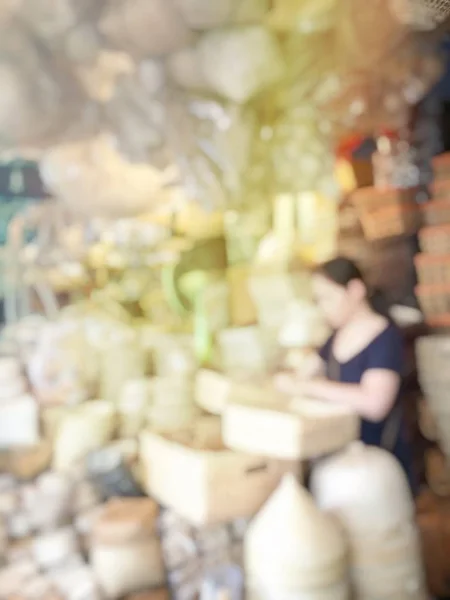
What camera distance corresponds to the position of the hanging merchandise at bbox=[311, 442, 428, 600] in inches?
72.3

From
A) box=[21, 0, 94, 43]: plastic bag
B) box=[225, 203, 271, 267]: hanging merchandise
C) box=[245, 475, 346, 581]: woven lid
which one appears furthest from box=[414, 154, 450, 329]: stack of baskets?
box=[21, 0, 94, 43]: plastic bag

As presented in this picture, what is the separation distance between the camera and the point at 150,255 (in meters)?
2.04

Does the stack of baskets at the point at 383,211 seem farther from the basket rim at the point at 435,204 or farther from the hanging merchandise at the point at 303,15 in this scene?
the hanging merchandise at the point at 303,15

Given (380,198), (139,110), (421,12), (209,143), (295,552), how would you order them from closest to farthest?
(295,552) → (139,110) → (209,143) → (421,12) → (380,198)

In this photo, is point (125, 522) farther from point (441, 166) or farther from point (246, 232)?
point (441, 166)

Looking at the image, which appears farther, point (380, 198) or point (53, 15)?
point (380, 198)

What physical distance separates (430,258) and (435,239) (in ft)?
0.23

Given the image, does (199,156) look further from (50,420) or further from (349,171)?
(50,420)

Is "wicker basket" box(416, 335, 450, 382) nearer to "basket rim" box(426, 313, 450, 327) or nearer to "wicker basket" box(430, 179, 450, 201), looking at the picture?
"basket rim" box(426, 313, 450, 327)

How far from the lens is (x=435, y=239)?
91.4 inches

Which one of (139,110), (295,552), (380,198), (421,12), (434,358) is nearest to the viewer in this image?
(295,552)

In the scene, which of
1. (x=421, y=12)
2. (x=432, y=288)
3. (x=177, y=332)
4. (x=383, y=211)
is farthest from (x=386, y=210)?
(x=177, y=332)

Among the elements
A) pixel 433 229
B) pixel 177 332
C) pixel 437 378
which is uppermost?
pixel 433 229

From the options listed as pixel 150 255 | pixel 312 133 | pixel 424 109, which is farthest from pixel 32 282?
pixel 424 109
